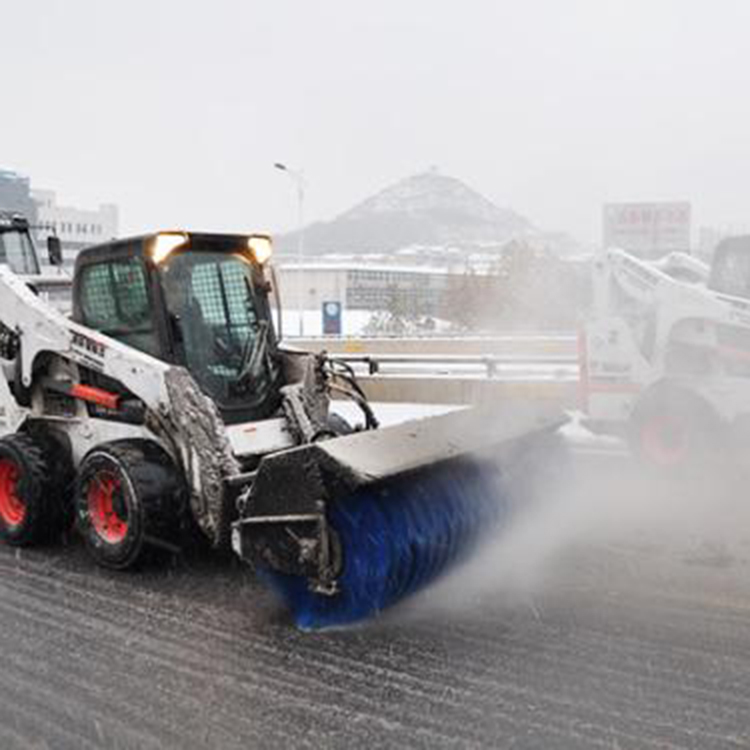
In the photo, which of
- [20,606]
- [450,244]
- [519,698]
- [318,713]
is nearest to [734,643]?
[519,698]

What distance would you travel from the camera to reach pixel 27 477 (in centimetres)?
618

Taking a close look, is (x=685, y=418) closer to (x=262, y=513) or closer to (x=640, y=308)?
(x=640, y=308)

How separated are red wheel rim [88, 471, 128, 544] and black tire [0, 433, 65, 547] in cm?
61

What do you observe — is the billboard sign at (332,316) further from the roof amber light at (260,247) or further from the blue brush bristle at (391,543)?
the blue brush bristle at (391,543)

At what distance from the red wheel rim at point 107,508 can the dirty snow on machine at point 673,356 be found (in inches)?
213

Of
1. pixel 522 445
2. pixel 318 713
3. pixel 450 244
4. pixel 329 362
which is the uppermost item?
pixel 450 244

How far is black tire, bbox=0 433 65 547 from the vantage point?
620 cm

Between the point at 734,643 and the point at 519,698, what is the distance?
1277 mm

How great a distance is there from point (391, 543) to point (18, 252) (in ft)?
19.1

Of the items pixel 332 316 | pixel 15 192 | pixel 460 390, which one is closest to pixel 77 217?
pixel 15 192

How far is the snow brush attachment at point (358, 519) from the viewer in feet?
14.7

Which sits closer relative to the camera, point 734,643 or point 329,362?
point 734,643

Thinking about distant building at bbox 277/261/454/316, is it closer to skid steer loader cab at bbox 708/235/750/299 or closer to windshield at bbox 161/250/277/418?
skid steer loader cab at bbox 708/235/750/299

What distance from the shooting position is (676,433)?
29.1 feet
